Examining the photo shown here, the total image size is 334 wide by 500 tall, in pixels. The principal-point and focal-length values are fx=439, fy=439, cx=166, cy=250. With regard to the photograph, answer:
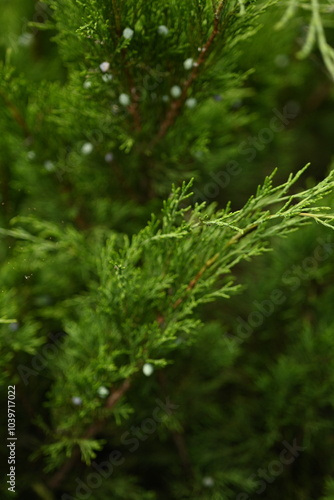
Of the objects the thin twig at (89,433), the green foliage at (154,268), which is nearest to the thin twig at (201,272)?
the green foliage at (154,268)

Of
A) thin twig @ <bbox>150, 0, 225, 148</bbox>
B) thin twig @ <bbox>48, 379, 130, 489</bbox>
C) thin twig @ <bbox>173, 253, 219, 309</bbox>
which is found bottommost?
thin twig @ <bbox>48, 379, 130, 489</bbox>

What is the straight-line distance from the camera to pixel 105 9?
0.84 m

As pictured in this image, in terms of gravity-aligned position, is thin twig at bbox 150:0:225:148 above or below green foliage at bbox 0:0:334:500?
above

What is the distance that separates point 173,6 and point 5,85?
0.43 metres

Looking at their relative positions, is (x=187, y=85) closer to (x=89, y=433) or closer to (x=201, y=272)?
(x=201, y=272)

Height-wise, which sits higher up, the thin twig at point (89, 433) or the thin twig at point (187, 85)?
the thin twig at point (187, 85)

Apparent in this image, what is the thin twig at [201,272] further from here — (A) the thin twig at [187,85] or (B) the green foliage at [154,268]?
(A) the thin twig at [187,85]

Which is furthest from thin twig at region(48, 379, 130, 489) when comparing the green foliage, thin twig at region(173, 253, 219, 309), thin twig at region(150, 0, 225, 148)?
thin twig at region(150, 0, 225, 148)

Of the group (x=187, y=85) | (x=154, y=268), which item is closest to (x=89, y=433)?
(x=154, y=268)

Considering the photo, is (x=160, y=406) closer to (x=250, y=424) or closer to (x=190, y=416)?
(x=190, y=416)

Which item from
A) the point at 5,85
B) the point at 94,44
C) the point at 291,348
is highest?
the point at 94,44

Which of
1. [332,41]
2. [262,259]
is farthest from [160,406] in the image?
[332,41]

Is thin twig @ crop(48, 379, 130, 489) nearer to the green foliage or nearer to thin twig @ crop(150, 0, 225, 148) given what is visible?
the green foliage

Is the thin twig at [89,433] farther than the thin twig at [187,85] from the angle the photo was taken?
Yes
